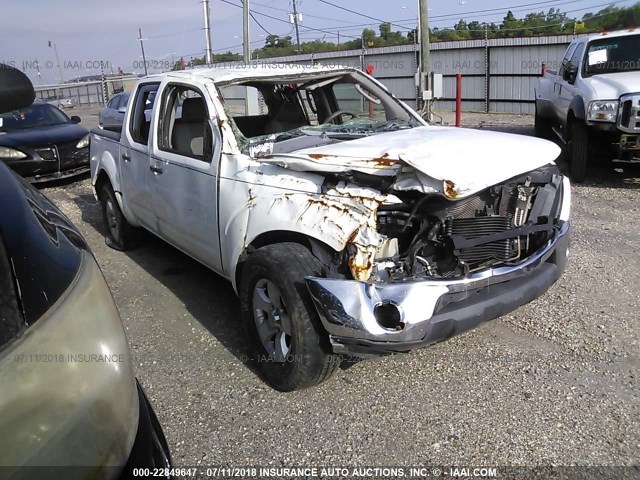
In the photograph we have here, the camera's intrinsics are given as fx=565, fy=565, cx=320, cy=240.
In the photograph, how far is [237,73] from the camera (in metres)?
4.39

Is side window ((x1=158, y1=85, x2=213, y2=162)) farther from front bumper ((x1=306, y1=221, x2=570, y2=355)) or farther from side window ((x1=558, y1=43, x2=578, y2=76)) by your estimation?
side window ((x1=558, y1=43, x2=578, y2=76))

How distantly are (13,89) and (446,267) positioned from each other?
2.24 m

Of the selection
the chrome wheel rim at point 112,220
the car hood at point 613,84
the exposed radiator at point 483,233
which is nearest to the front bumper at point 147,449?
the exposed radiator at point 483,233

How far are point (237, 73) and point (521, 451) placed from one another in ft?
10.7

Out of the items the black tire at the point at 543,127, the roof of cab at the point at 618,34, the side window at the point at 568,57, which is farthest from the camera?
the black tire at the point at 543,127

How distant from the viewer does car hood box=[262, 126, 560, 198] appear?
288 centimetres

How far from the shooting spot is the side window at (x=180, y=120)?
4504 millimetres

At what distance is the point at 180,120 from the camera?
15.4 ft

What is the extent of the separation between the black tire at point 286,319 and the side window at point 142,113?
2.38 meters

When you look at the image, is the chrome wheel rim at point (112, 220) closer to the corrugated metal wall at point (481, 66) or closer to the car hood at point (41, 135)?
the car hood at point (41, 135)

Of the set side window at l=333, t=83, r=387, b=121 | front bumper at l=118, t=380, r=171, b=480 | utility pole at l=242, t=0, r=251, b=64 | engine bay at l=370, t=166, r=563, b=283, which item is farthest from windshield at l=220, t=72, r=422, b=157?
utility pole at l=242, t=0, r=251, b=64

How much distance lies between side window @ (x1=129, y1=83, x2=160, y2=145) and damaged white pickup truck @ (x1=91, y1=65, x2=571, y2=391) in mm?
987

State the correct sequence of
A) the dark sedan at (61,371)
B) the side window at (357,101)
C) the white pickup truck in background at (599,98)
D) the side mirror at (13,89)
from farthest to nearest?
1. the white pickup truck in background at (599,98)
2. the side window at (357,101)
3. the side mirror at (13,89)
4. the dark sedan at (61,371)

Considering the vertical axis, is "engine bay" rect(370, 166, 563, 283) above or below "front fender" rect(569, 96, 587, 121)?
below
